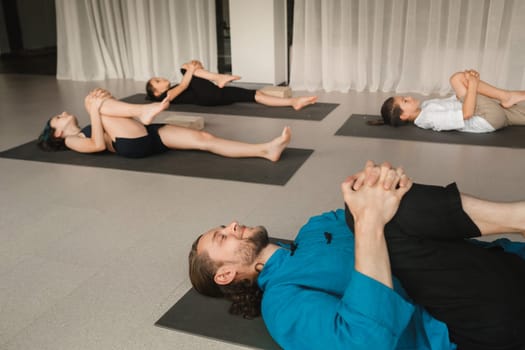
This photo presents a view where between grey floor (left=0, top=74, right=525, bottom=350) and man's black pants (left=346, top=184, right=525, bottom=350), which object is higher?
man's black pants (left=346, top=184, right=525, bottom=350)

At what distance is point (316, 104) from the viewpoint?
473cm

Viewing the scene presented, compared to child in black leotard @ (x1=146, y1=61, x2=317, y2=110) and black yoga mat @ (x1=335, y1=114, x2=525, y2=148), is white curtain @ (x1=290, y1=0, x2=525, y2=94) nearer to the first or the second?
child in black leotard @ (x1=146, y1=61, x2=317, y2=110)

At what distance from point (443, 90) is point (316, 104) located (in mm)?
1364

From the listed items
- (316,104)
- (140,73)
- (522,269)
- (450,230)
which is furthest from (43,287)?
(140,73)

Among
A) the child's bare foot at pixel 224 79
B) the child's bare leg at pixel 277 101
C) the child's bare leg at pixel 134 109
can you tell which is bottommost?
the child's bare leg at pixel 277 101

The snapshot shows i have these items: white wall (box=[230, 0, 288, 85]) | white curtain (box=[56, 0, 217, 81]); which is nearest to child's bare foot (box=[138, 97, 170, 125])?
white wall (box=[230, 0, 288, 85])

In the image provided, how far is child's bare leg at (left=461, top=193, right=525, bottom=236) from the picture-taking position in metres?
1.36

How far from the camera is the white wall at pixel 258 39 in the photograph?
5.46 m

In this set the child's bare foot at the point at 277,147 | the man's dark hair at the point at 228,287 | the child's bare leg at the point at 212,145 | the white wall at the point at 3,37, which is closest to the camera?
the man's dark hair at the point at 228,287

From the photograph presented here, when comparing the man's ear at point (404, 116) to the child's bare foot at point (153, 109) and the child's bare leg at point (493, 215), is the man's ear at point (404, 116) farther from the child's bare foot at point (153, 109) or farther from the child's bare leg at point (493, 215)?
the child's bare leg at point (493, 215)

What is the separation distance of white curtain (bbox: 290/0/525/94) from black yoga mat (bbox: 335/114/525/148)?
4.96 ft

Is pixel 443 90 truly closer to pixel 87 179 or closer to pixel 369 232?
pixel 87 179

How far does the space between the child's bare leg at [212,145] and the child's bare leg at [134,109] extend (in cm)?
32

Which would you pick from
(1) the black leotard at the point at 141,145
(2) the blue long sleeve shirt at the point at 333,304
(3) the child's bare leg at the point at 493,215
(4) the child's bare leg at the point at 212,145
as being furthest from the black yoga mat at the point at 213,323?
(1) the black leotard at the point at 141,145
